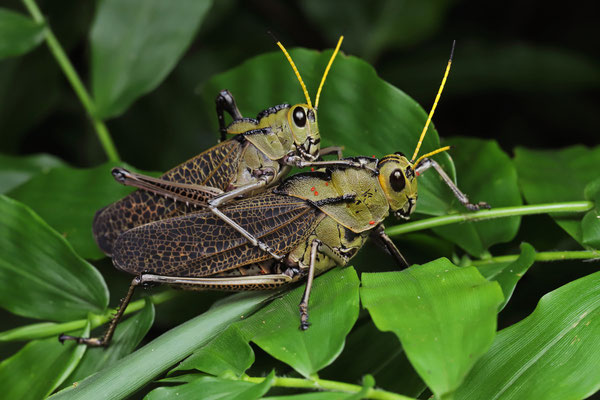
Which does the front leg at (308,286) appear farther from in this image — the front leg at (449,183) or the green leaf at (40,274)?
the green leaf at (40,274)

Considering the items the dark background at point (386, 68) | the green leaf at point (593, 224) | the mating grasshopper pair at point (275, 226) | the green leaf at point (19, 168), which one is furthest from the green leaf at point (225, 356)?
the dark background at point (386, 68)

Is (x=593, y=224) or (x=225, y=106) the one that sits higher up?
(x=225, y=106)

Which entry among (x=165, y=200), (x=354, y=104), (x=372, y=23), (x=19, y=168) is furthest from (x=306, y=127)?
(x=372, y=23)

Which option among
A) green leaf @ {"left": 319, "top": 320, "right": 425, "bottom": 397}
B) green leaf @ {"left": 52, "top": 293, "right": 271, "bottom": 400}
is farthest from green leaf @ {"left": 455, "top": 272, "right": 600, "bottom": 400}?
green leaf @ {"left": 52, "top": 293, "right": 271, "bottom": 400}

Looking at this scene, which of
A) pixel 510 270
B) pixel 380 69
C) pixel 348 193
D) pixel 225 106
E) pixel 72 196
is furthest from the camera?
pixel 380 69

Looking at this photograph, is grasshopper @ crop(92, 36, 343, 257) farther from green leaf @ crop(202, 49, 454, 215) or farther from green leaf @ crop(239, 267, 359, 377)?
green leaf @ crop(239, 267, 359, 377)

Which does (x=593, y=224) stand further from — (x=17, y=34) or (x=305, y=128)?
(x=17, y=34)
